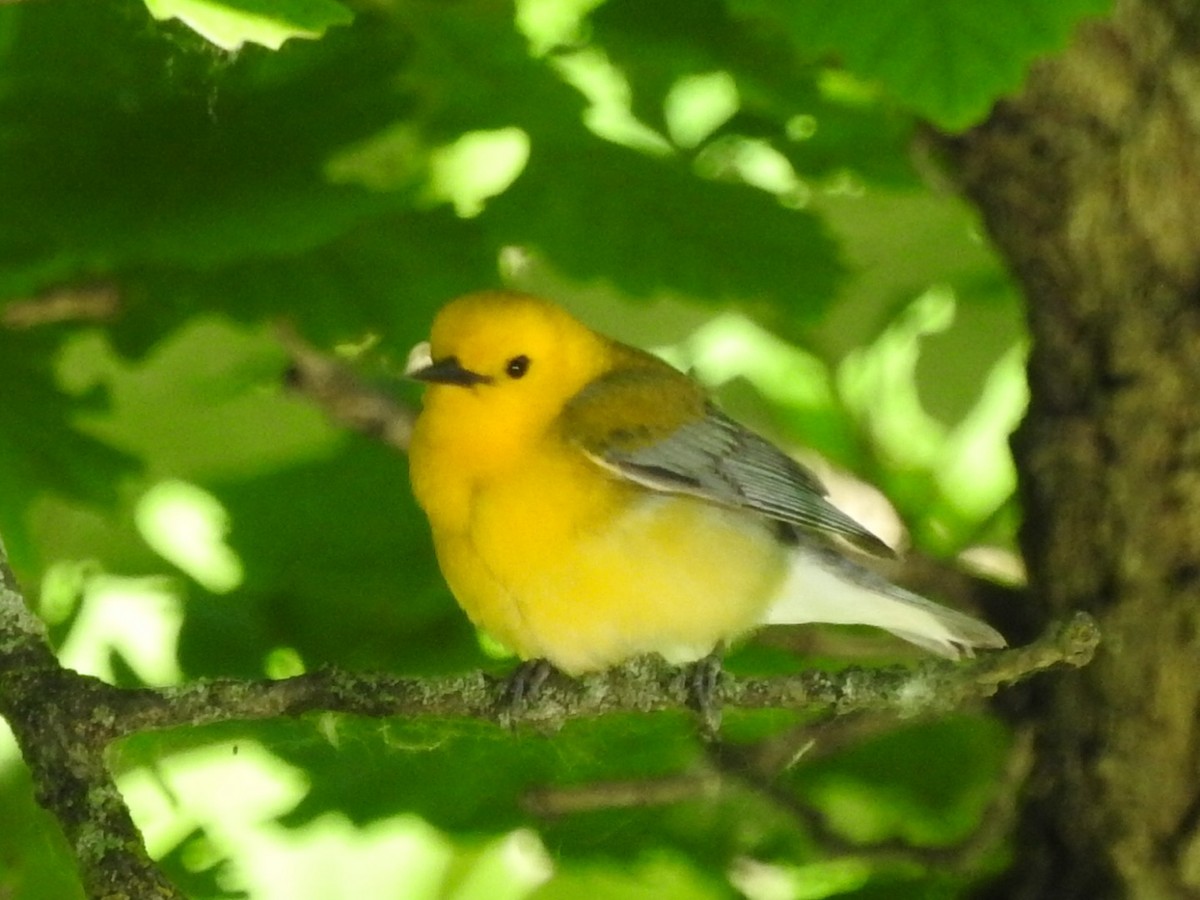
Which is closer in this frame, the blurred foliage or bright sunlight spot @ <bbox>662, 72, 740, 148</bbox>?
the blurred foliage

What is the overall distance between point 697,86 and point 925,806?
1504 millimetres

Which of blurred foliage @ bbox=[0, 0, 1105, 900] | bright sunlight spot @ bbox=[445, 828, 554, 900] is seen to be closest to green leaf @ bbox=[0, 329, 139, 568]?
blurred foliage @ bbox=[0, 0, 1105, 900]

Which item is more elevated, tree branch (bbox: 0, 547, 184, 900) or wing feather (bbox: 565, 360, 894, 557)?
tree branch (bbox: 0, 547, 184, 900)

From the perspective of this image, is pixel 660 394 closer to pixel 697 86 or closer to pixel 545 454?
pixel 545 454

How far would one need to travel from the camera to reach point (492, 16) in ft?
9.31

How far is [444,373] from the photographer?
297cm

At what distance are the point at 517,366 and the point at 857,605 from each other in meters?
0.88

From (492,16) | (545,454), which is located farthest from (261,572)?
(492,16)

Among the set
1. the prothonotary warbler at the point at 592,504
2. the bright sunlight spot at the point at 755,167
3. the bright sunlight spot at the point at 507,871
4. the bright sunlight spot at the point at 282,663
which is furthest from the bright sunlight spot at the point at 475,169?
the bright sunlight spot at the point at 507,871

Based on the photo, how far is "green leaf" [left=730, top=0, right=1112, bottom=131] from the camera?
2.14 meters

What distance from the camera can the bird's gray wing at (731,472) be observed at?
303 cm

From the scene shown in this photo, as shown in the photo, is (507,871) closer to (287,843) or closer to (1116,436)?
(287,843)

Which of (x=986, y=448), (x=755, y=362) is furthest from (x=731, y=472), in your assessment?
(x=986, y=448)

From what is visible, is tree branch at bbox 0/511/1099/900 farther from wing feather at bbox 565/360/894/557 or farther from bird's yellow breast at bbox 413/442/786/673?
wing feather at bbox 565/360/894/557
